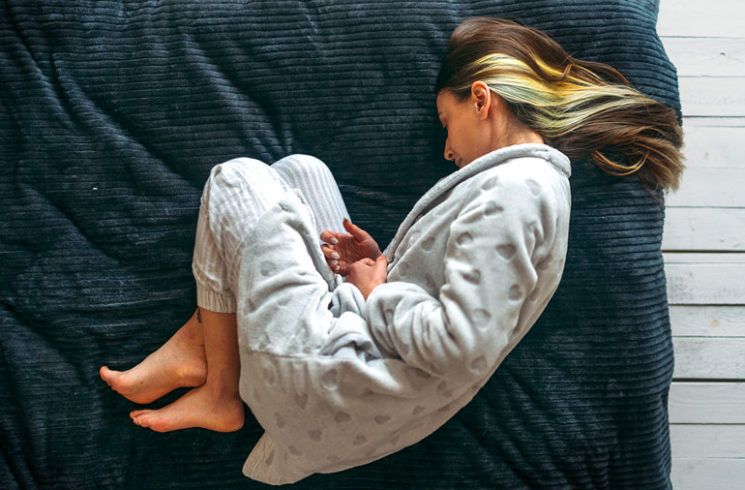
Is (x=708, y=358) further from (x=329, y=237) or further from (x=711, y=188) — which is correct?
(x=329, y=237)

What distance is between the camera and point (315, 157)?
114 centimetres

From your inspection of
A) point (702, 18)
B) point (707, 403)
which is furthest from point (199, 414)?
point (702, 18)

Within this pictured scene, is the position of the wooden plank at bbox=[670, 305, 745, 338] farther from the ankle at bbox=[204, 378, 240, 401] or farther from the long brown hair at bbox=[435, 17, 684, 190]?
the ankle at bbox=[204, 378, 240, 401]

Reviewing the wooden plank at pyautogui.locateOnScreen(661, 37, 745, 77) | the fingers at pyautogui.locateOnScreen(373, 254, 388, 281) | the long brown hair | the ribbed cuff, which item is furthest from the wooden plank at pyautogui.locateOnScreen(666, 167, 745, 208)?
the ribbed cuff

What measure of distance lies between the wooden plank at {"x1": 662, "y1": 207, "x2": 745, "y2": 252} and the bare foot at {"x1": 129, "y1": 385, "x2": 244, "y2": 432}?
0.93 meters

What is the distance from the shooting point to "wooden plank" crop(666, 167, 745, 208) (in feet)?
4.59

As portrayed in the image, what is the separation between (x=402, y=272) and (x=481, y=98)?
0.29 metres

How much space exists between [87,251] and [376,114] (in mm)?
532

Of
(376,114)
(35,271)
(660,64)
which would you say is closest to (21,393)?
(35,271)

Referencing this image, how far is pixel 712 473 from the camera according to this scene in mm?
1374

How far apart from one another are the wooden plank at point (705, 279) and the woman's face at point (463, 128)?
59cm

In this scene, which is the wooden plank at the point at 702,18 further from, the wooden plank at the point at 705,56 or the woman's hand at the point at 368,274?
the woman's hand at the point at 368,274

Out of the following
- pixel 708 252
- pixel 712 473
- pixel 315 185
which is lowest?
pixel 712 473

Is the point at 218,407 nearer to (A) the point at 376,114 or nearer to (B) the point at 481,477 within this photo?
(B) the point at 481,477
